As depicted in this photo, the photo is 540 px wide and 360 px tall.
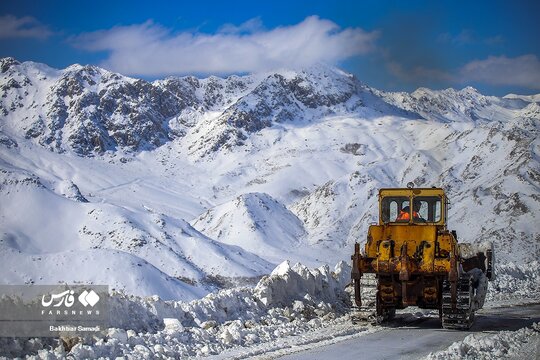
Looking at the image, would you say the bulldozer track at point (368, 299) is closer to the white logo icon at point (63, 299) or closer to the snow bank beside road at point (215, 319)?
the snow bank beside road at point (215, 319)

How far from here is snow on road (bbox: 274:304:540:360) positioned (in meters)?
12.9

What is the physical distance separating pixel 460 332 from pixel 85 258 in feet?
170

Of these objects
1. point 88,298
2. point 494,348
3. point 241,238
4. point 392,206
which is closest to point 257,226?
point 241,238

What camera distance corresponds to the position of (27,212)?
94375 millimetres

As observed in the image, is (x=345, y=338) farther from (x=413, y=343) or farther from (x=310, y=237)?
(x=310, y=237)

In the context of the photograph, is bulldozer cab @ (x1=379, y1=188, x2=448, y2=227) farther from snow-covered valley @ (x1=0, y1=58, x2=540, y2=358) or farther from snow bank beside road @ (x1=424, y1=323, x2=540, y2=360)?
snow bank beside road @ (x1=424, y1=323, x2=540, y2=360)

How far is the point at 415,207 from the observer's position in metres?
18.1

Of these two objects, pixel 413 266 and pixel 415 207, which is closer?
pixel 413 266

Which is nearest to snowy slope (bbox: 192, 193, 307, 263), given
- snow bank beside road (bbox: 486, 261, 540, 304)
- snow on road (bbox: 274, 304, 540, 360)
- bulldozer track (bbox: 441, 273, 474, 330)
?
snow bank beside road (bbox: 486, 261, 540, 304)

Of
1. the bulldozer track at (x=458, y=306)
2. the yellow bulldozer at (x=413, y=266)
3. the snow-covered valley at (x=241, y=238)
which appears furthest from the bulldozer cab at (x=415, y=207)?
the snow-covered valley at (x=241, y=238)

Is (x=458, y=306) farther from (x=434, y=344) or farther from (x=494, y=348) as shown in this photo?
(x=494, y=348)

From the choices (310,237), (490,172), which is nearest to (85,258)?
(310,237)

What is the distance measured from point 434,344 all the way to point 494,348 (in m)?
1.82

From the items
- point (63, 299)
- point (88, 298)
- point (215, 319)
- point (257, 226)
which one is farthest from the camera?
point (257, 226)
